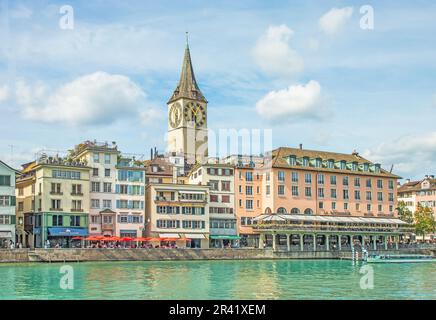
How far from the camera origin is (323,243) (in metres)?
103

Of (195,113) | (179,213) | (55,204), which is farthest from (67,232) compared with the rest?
(195,113)

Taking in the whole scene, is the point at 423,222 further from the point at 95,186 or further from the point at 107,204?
the point at 95,186

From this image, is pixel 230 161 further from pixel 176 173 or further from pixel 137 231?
pixel 137 231

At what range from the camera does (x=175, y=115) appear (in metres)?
133

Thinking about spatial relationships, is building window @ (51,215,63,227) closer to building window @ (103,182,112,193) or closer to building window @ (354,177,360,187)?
building window @ (103,182,112,193)

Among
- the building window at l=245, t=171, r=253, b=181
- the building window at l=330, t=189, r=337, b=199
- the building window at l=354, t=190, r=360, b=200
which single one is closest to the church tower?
the building window at l=245, t=171, r=253, b=181

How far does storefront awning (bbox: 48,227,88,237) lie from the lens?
82.7 meters

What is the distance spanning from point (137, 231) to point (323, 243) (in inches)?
1172

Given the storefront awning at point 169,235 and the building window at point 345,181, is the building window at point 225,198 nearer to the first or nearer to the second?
the storefront awning at point 169,235

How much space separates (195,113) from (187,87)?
17.9 feet

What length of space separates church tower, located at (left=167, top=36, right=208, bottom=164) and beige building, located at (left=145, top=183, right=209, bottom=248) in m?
31.6

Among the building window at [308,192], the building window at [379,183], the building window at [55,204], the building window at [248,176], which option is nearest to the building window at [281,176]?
the building window at [248,176]

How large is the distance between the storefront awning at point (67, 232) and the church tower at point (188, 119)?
4227cm
